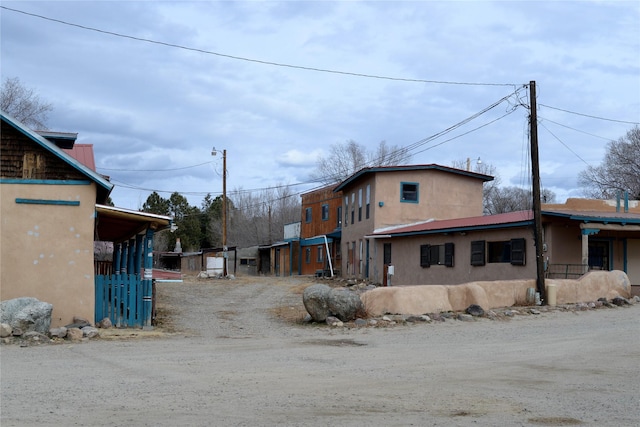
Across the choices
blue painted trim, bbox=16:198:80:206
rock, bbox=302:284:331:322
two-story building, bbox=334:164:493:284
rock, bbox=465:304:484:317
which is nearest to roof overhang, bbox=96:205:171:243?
blue painted trim, bbox=16:198:80:206

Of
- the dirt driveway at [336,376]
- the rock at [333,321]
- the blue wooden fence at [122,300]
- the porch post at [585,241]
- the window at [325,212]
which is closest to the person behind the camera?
the dirt driveway at [336,376]

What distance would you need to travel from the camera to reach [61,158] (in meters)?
17.3

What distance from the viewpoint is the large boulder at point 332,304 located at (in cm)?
1864

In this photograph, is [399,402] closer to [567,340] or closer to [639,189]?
[567,340]

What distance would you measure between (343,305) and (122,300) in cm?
544

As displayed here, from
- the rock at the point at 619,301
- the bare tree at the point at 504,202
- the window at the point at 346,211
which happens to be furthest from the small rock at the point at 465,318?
the bare tree at the point at 504,202

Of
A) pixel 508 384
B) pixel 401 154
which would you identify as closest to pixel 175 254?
pixel 401 154

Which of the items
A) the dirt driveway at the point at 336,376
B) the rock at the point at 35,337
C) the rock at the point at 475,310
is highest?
the rock at the point at 475,310

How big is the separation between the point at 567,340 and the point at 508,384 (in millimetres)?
5912

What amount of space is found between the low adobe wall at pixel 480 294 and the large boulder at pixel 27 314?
7.90 meters

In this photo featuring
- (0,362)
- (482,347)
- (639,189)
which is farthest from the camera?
(639,189)

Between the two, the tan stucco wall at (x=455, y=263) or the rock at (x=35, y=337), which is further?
the tan stucco wall at (x=455, y=263)

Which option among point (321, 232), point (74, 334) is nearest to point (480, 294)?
point (74, 334)

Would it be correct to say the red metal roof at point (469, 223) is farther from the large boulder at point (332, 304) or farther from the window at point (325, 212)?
the window at point (325, 212)
